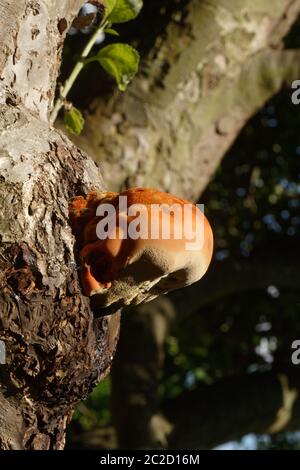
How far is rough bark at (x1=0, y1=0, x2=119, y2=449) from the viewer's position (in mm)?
930

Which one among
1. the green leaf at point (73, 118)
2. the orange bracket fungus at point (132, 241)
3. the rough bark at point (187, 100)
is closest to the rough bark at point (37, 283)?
the orange bracket fungus at point (132, 241)

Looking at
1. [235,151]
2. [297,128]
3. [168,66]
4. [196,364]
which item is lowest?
[196,364]

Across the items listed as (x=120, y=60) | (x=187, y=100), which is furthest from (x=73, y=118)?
(x=187, y=100)

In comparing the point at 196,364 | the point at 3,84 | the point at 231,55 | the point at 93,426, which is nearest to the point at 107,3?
the point at 3,84

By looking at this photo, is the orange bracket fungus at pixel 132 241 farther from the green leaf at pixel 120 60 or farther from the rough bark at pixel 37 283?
the green leaf at pixel 120 60

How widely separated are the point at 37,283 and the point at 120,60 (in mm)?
807

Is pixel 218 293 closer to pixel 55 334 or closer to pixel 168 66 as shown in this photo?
pixel 168 66

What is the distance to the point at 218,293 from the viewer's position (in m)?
3.85

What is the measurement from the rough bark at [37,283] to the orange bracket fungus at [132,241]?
0.09ft

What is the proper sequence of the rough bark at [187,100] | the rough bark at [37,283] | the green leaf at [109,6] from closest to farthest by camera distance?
the rough bark at [37,283] → the green leaf at [109,6] → the rough bark at [187,100]

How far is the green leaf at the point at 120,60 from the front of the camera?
62.1 inches

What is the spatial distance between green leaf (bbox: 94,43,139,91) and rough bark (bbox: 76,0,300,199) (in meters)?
0.68

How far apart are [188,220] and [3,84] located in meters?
0.35

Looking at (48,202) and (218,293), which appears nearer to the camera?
(48,202)
